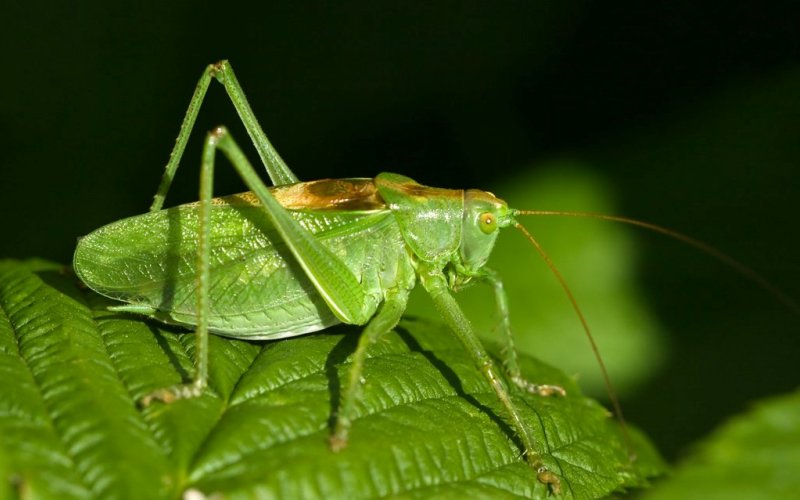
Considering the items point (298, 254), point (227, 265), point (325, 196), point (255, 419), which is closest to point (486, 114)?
point (325, 196)

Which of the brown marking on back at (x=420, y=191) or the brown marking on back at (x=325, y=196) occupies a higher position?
the brown marking on back at (x=420, y=191)

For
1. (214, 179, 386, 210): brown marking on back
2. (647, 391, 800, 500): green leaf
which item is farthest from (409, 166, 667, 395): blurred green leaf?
(647, 391, 800, 500): green leaf

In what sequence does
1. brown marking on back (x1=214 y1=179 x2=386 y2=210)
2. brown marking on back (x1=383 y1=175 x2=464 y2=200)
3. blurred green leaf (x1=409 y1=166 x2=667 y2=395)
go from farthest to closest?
blurred green leaf (x1=409 y1=166 x2=667 y2=395), brown marking on back (x1=383 y1=175 x2=464 y2=200), brown marking on back (x1=214 y1=179 x2=386 y2=210)

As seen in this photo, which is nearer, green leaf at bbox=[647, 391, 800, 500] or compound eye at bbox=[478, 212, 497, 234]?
green leaf at bbox=[647, 391, 800, 500]

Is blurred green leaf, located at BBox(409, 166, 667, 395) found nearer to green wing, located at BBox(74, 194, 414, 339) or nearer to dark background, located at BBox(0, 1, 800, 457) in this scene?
dark background, located at BBox(0, 1, 800, 457)

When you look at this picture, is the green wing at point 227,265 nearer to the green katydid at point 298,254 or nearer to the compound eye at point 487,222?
the green katydid at point 298,254

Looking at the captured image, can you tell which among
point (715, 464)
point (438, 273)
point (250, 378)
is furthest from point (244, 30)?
point (715, 464)

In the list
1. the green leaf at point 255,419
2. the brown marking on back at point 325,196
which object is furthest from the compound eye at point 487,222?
the green leaf at point 255,419
